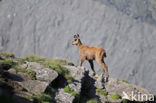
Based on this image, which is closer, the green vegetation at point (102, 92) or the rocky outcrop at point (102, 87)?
the rocky outcrop at point (102, 87)

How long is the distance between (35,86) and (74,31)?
5622 centimetres

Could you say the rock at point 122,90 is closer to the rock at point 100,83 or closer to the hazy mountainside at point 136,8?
the rock at point 100,83

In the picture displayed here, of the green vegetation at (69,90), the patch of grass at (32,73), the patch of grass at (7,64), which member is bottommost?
the green vegetation at (69,90)

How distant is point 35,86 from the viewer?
49.9 feet

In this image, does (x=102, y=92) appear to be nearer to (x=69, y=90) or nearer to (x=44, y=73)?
(x=69, y=90)

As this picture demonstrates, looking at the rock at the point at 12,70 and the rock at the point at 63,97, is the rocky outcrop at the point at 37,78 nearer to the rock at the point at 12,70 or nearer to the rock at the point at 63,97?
the rock at the point at 12,70

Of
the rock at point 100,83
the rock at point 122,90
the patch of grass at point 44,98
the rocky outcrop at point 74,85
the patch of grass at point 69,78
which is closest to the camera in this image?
the patch of grass at point 44,98

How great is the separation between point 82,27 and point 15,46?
51.2 feet

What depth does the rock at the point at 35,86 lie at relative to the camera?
1478 centimetres

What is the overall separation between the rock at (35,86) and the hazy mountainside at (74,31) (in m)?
50.1

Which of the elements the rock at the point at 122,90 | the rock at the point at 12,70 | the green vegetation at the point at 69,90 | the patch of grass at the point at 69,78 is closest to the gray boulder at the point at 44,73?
the patch of grass at the point at 69,78

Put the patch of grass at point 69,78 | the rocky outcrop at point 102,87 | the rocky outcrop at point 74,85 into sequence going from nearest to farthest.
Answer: the rocky outcrop at point 74,85
the patch of grass at point 69,78
the rocky outcrop at point 102,87

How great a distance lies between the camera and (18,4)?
7319 cm

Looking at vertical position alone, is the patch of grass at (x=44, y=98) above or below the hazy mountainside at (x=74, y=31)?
below
